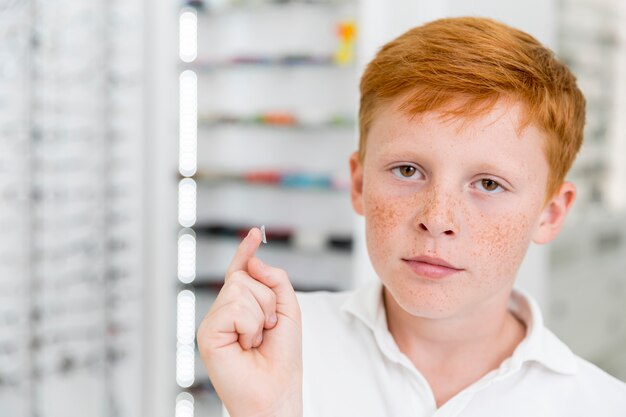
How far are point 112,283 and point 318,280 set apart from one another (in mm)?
857

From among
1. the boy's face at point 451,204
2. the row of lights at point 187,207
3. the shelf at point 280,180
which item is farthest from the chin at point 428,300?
the row of lights at point 187,207

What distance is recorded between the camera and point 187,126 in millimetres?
3322

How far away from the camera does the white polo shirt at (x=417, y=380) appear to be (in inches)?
45.3

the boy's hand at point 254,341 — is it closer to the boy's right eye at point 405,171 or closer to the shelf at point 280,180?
the boy's right eye at point 405,171

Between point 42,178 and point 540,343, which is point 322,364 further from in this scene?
point 42,178

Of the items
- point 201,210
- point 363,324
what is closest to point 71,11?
point 201,210

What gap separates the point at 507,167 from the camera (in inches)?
41.4

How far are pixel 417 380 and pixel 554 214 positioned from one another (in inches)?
13.4

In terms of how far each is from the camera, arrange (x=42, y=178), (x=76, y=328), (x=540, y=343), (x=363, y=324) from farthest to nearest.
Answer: (x=76, y=328) → (x=42, y=178) → (x=363, y=324) → (x=540, y=343)

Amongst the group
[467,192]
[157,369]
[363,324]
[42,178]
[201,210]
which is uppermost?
[467,192]

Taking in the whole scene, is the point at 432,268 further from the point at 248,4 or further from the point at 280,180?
the point at 248,4

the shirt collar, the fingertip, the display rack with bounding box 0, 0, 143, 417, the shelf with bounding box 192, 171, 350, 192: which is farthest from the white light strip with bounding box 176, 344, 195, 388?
the fingertip

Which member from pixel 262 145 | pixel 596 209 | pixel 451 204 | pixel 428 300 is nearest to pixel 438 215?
pixel 451 204

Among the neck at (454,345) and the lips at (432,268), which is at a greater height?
the lips at (432,268)
